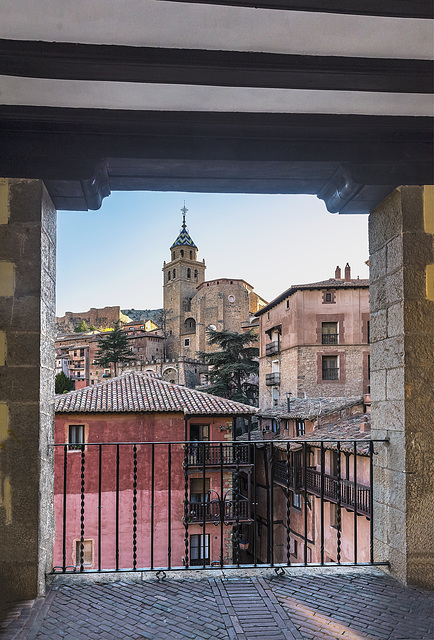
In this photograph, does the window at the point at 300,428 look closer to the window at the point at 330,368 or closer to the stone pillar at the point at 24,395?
the window at the point at 330,368

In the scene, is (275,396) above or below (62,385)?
below

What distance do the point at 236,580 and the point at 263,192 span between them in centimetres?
198

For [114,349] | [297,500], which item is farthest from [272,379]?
[114,349]

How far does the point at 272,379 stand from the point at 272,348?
151 cm

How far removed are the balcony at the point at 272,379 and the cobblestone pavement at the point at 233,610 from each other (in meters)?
19.3

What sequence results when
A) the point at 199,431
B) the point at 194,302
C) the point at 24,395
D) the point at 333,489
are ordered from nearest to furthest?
the point at 24,395 → the point at 333,489 → the point at 199,431 → the point at 194,302

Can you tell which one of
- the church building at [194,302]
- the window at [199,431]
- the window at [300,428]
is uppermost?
the church building at [194,302]

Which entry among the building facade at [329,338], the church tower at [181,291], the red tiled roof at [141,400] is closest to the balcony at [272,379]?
the building facade at [329,338]

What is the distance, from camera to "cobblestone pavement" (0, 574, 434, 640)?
1.68 m

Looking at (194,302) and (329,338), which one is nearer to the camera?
(329,338)

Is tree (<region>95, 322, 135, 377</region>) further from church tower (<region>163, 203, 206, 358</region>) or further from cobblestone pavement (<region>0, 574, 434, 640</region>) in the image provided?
cobblestone pavement (<region>0, 574, 434, 640</region>)

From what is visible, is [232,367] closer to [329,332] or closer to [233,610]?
[329,332]

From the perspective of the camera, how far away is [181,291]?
158 ft

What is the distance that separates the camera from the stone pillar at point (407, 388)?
82.5 inches
